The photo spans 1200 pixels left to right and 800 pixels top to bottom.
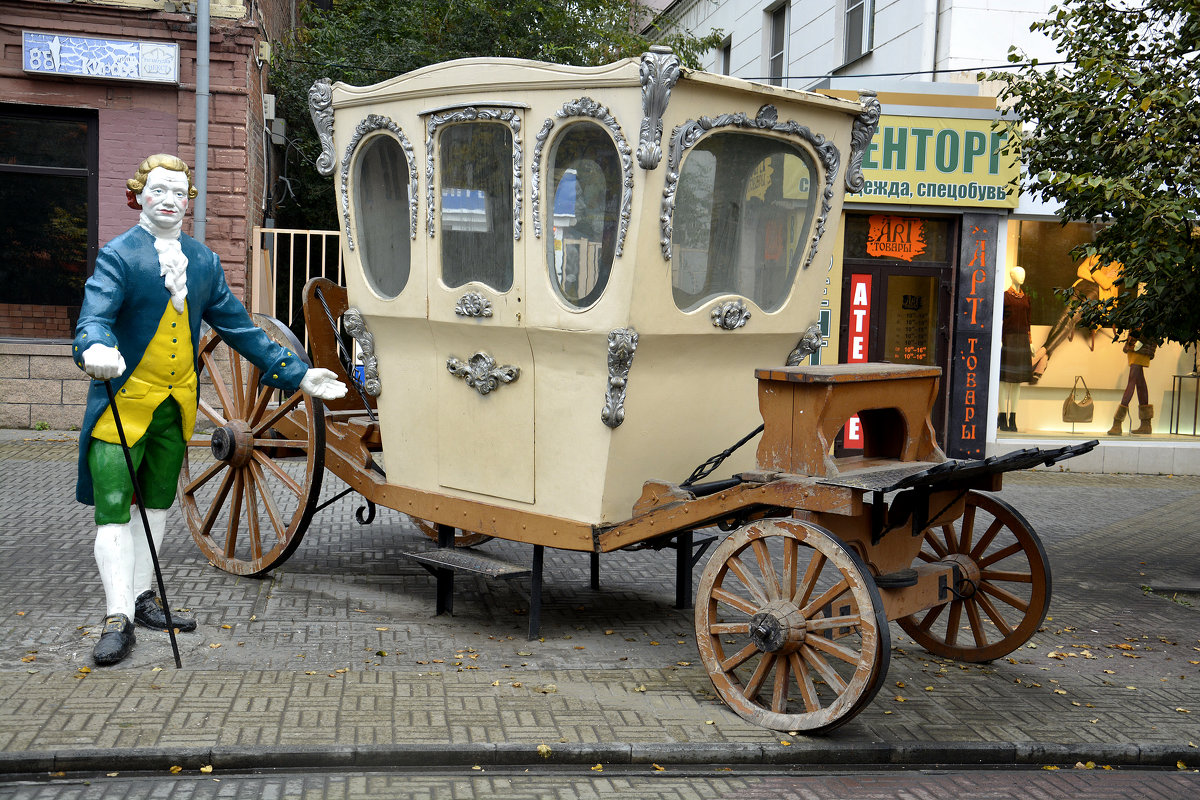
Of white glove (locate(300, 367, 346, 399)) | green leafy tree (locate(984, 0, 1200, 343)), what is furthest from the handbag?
white glove (locate(300, 367, 346, 399))

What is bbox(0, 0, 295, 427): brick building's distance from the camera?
39.5 feet

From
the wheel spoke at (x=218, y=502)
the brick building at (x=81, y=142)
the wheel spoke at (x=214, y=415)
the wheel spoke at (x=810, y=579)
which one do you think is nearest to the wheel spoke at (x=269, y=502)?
the wheel spoke at (x=218, y=502)

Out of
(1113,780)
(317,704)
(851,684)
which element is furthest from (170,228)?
(1113,780)

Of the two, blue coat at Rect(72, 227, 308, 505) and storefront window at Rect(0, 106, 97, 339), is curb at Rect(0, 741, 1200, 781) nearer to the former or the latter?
blue coat at Rect(72, 227, 308, 505)

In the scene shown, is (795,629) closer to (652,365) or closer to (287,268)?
(652,365)

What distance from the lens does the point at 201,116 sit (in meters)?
12.3

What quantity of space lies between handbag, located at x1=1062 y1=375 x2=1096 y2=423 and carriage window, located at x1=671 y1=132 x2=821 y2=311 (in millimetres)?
8811

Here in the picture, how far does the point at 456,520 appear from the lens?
596 centimetres

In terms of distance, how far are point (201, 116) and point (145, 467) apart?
789 centimetres

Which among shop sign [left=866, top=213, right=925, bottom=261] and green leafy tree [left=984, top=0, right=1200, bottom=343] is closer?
green leafy tree [left=984, top=0, right=1200, bottom=343]

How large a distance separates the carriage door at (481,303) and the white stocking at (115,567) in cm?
159

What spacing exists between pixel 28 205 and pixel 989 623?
10737 mm

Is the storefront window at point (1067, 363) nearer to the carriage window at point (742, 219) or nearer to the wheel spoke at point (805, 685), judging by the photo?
the carriage window at point (742, 219)

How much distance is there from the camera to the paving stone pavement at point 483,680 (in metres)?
4.29
